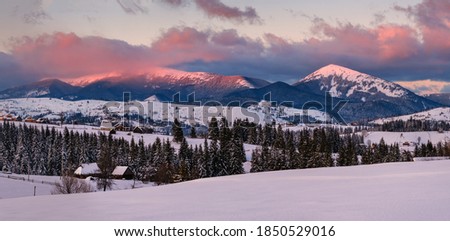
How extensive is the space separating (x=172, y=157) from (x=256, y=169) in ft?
94.7

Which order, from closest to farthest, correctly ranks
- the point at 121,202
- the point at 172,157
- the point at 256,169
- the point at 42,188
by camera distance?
the point at 121,202, the point at 42,188, the point at 256,169, the point at 172,157

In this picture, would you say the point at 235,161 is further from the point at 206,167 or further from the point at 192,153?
the point at 192,153

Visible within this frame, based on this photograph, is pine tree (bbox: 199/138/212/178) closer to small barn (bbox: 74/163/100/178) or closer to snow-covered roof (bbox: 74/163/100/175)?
small barn (bbox: 74/163/100/178)

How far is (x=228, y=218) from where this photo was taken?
34.7 feet

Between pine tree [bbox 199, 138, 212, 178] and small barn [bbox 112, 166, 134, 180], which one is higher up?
pine tree [bbox 199, 138, 212, 178]

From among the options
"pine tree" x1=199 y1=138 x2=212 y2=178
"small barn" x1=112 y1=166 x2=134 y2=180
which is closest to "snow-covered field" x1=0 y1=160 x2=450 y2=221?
"pine tree" x1=199 y1=138 x2=212 y2=178

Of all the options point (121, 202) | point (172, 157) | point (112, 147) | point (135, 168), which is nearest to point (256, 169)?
point (172, 157)

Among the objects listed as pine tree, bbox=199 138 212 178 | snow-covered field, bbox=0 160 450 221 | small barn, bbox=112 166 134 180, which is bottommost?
small barn, bbox=112 166 134 180

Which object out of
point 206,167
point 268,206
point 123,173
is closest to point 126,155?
point 123,173

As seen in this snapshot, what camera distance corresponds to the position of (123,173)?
334 ft

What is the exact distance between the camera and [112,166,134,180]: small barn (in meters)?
101
